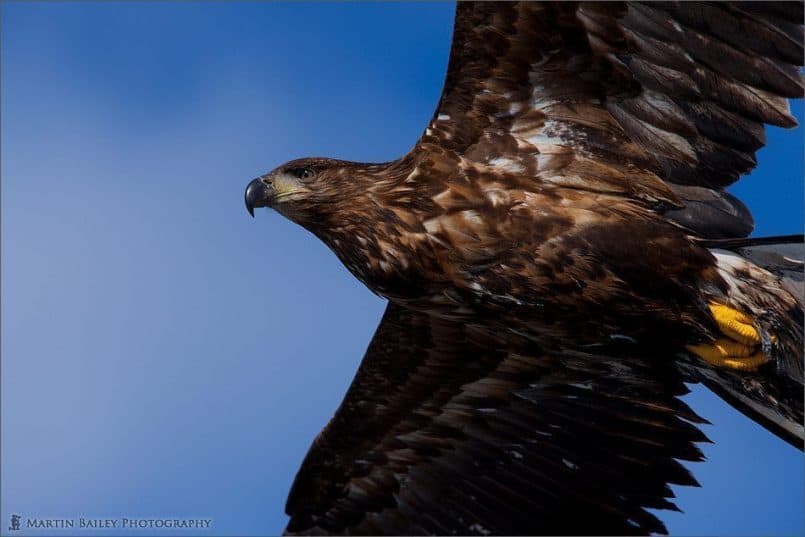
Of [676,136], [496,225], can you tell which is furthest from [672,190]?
[496,225]

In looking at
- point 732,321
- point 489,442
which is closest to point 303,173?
point 489,442

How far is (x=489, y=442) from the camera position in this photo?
11.1 m

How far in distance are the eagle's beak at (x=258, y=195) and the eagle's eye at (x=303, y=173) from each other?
0.21m

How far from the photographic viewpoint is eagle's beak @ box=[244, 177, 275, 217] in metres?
9.71

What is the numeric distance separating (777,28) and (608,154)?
141cm

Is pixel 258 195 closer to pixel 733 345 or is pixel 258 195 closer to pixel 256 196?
pixel 256 196

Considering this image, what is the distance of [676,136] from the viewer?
908 cm

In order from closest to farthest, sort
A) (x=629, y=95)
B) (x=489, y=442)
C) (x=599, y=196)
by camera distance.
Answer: (x=629, y=95), (x=599, y=196), (x=489, y=442)

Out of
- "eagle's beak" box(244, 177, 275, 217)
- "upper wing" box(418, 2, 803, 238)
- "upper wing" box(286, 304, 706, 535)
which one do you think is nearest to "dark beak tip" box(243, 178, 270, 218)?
"eagle's beak" box(244, 177, 275, 217)

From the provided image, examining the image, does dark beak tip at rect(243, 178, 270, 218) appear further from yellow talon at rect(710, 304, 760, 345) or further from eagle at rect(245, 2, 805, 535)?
yellow talon at rect(710, 304, 760, 345)

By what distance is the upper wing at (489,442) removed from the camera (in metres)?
10.5

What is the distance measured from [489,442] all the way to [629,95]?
354 centimetres

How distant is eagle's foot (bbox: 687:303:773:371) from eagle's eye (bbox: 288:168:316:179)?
3.01m

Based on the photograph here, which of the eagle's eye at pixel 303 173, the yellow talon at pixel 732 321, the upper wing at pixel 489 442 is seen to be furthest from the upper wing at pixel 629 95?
the upper wing at pixel 489 442
